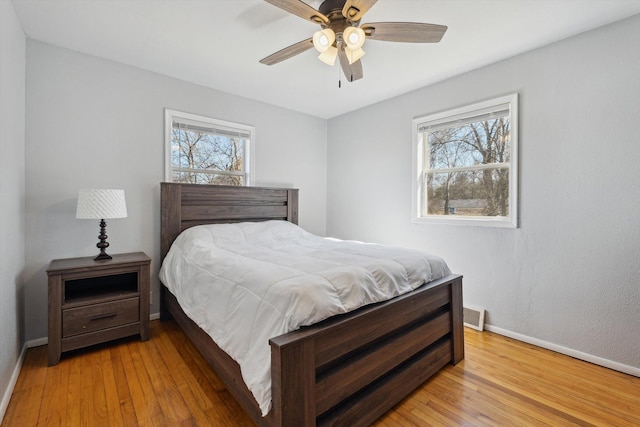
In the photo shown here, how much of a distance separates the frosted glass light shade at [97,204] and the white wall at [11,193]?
1.18 feet

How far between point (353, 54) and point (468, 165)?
1732mm

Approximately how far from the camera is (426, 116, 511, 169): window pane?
107 inches

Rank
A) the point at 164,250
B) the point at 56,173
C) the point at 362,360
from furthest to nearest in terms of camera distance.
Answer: the point at 164,250 → the point at 56,173 → the point at 362,360

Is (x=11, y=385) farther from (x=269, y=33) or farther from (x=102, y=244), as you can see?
(x=269, y=33)

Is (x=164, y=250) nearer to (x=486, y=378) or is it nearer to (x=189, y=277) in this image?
(x=189, y=277)

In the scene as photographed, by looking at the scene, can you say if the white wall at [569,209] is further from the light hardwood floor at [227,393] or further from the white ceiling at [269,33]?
the light hardwood floor at [227,393]

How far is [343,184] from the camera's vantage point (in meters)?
4.20

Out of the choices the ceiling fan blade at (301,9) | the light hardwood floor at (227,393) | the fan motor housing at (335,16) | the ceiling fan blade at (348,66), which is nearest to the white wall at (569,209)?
the light hardwood floor at (227,393)

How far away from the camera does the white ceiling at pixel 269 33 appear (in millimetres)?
1944

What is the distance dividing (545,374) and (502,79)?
2417mm

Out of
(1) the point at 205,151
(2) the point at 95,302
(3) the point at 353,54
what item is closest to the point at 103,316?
(2) the point at 95,302

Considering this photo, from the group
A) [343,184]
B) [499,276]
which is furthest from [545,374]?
[343,184]

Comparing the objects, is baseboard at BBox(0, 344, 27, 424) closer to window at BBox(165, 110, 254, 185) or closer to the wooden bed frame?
the wooden bed frame

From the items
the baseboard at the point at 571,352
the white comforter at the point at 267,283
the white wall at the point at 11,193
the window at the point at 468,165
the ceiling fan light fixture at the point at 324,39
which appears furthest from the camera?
the window at the point at 468,165
